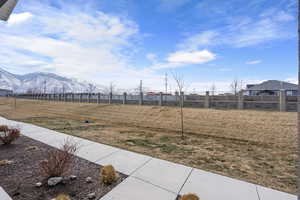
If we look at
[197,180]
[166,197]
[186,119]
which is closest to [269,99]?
[186,119]

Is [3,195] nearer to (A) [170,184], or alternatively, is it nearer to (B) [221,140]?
(A) [170,184]

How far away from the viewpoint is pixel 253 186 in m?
2.80

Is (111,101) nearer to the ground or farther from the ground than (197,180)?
farther from the ground

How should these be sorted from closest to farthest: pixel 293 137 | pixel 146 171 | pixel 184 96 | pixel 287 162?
pixel 146 171 → pixel 287 162 → pixel 293 137 → pixel 184 96

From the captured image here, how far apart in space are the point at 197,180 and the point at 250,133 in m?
6.56

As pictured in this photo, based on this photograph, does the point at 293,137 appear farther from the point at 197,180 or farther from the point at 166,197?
the point at 166,197

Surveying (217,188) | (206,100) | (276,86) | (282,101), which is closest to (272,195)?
(217,188)

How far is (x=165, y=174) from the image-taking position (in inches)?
124

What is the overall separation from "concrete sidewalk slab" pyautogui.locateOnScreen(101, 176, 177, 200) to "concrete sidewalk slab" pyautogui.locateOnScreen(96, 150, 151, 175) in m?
0.48

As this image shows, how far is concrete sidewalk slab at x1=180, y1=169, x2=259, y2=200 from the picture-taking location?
2.47m

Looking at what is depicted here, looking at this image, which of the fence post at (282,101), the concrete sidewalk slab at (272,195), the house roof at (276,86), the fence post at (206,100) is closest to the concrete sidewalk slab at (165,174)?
the concrete sidewalk slab at (272,195)

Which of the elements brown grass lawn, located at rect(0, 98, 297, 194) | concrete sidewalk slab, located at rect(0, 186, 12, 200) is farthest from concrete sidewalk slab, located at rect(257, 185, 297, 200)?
concrete sidewalk slab, located at rect(0, 186, 12, 200)

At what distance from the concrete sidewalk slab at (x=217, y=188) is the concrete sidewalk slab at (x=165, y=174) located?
16cm

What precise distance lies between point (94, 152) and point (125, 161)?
47.7 inches
